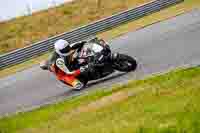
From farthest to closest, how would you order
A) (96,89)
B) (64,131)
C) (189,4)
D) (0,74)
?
(189,4) < (0,74) < (96,89) < (64,131)

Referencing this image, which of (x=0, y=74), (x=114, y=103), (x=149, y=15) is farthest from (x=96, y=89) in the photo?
(x=149, y=15)

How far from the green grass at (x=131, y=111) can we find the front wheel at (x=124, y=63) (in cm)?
127

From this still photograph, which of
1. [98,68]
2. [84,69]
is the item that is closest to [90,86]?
[84,69]

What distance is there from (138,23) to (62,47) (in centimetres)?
999

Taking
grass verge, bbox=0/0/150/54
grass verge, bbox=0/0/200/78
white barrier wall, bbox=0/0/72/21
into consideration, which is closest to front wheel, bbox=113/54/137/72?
grass verge, bbox=0/0/200/78

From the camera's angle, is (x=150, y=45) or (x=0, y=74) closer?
(x=150, y=45)

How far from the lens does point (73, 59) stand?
1620 centimetres

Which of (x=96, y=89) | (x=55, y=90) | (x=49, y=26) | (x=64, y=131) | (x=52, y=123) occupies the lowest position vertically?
(x=49, y=26)

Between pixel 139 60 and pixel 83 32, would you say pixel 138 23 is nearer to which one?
pixel 83 32

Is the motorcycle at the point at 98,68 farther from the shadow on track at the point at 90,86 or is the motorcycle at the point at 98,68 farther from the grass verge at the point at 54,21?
the grass verge at the point at 54,21

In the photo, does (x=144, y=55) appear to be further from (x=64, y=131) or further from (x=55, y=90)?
(x=64, y=131)

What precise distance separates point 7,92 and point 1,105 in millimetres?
1672

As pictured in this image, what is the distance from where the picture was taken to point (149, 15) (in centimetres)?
2633

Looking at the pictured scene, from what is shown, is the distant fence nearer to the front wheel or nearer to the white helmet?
the white helmet
